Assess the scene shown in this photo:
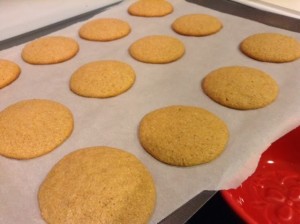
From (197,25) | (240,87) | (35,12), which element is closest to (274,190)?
(240,87)

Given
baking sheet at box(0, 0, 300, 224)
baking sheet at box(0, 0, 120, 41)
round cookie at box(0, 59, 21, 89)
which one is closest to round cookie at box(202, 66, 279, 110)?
baking sheet at box(0, 0, 300, 224)

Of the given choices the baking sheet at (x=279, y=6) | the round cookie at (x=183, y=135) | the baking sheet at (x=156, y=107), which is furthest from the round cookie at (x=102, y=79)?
the baking sheet at (x=279, y=6)

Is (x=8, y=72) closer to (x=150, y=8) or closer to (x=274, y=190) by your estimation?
(x=150, y=8)

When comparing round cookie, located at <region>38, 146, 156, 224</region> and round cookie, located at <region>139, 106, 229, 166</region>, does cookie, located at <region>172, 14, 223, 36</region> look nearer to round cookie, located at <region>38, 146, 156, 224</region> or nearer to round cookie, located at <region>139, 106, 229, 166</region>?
round cookie, located at <region>139, 106, 229, 166</region>

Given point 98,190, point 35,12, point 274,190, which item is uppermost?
point 35,12

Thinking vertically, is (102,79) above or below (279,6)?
below

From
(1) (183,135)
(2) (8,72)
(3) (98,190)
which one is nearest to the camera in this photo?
(3) (98,190)
